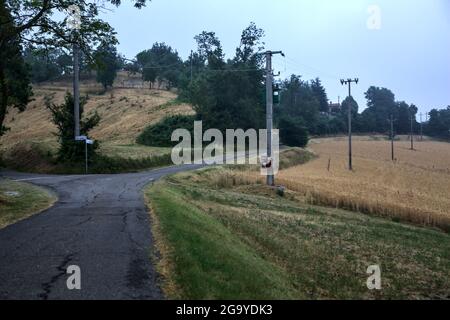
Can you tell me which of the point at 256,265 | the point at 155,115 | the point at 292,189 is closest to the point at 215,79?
the point at 155,115

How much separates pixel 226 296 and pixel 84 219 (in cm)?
800

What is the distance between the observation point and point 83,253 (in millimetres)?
10422

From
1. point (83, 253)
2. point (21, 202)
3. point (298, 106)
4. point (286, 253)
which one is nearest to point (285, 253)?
point (286, 253)

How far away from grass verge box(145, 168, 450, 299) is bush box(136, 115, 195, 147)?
120ft

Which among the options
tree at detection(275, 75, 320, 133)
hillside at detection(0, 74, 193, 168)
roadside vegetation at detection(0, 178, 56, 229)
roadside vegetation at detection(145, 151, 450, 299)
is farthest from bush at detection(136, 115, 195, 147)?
tree at detection(275, 75, 320, 133)

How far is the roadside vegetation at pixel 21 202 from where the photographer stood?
15.2 metres

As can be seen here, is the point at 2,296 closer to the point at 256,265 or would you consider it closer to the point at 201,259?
the point at 201,259

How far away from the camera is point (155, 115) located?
240 feet

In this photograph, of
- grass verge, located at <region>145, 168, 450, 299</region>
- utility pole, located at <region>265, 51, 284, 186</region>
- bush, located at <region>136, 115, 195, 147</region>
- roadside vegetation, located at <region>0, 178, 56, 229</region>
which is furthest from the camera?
bush, located at <region>136, 115, 195, 147</region>

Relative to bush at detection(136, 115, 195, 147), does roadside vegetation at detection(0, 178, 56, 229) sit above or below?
below

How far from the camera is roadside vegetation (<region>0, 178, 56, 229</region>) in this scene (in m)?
15.2

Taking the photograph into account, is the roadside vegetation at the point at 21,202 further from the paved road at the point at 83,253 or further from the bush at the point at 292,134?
the bush at the point at 292,134

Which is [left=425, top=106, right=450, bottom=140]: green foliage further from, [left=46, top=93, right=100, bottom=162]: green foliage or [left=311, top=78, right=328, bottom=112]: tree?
[left=46, top=93, right=100, bottom=162]: green foliage

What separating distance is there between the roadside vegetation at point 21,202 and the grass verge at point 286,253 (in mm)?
3909
